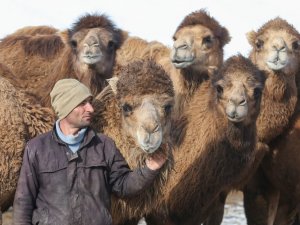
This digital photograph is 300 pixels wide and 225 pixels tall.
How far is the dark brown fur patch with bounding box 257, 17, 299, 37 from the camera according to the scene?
9.12 metres

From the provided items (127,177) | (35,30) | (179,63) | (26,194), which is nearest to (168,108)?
(127,177)

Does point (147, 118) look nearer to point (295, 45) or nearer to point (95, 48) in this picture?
point (95, 48)

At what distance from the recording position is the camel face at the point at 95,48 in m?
7.97

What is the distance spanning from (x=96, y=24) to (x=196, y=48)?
1.15 metres

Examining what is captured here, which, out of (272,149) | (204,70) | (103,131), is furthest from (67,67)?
(272,149)

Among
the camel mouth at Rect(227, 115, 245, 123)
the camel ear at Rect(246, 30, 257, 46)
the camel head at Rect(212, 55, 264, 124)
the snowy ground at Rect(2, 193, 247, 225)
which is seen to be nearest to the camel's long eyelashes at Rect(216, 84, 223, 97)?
the camel head at Rect(212, 55, 264, 124)

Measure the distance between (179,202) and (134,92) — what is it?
187 centimetres

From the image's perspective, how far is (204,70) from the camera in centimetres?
866

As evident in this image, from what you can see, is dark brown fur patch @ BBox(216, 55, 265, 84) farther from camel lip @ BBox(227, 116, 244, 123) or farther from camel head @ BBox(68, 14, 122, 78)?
camel head @ BBox(68, 14, 122, 78)

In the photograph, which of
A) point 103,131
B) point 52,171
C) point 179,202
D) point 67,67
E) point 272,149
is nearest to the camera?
point 52,171

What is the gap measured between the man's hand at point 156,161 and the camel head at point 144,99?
0.09 m

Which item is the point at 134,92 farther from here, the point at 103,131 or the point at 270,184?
the point at 270,184

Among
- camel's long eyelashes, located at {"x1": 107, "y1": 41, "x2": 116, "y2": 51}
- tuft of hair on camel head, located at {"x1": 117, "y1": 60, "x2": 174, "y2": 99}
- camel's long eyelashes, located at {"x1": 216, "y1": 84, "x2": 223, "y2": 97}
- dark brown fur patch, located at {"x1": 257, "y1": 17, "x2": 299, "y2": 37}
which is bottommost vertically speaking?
camel's long eyelashes, located at {"x1": 216, "y1": 84, "x2": 223, "y2": 97}

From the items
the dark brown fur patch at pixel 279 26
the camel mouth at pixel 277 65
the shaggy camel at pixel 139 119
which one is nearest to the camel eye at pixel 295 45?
the dark brown fur patch at pixel 279 26
